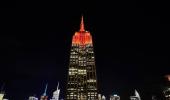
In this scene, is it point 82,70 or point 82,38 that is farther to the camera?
point 82,38

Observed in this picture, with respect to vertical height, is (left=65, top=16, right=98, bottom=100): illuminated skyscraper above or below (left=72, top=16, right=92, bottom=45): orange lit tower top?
below

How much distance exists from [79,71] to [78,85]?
13.7 m

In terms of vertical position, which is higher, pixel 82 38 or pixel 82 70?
pixel 82 38

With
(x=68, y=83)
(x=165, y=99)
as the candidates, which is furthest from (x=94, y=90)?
(x=165, y=99)

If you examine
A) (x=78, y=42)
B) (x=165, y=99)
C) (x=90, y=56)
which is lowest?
(x=165, y=99)

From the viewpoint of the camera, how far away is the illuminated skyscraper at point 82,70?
567ft

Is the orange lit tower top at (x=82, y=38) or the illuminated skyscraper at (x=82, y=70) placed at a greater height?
the orange lit tower top at (x=82, y=38)

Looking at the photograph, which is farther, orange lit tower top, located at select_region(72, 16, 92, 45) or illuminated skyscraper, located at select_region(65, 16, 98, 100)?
orange lit tower top, located at select_region(72, 16, 92, 45)

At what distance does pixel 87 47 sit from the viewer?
643 ft

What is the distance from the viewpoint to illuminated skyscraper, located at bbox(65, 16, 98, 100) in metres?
173

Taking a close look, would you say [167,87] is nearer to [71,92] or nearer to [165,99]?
[165,99]

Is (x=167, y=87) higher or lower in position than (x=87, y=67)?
lower

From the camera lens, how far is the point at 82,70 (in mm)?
189625

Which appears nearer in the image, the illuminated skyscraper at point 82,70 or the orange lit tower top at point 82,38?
the illuminated skyscraper at point 82,70
